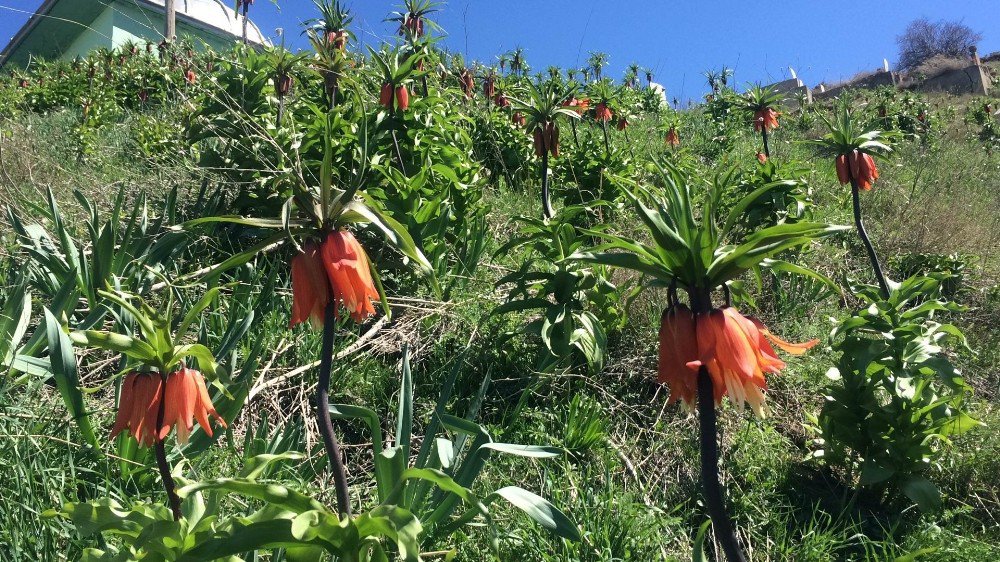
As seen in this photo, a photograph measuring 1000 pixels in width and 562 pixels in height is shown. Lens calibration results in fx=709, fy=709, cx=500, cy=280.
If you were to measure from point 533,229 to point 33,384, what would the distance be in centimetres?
213

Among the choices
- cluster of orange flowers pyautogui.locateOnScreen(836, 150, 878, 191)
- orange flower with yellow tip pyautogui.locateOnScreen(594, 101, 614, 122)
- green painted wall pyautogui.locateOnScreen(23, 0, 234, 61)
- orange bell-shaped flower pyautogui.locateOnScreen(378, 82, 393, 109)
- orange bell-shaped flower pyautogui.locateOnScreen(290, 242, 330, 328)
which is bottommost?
orange bell-shaped flower pyautogui.locateOnScreen(290, 242, 330, 328)

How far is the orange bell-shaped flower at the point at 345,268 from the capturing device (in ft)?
5.24

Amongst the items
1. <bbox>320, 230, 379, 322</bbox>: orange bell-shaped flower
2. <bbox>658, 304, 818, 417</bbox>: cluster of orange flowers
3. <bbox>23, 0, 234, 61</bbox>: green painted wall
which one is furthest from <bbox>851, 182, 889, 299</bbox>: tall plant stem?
<bbox>23, 0, 234, 61</bbox>: green painted wall

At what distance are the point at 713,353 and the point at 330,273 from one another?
0.85 meters

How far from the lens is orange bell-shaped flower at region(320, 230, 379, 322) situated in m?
1.60

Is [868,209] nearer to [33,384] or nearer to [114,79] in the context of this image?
[33,384]

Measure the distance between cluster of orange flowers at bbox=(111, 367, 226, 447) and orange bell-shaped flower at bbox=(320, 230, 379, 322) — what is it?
1.31 ft

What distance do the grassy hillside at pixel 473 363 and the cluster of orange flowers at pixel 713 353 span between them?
11 cm

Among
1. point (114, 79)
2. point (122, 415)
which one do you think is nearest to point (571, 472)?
point (122, 415)

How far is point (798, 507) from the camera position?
2.76 metres

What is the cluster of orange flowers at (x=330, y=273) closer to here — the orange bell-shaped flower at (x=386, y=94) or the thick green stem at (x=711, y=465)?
the thick green stem at (x=711, y=465)

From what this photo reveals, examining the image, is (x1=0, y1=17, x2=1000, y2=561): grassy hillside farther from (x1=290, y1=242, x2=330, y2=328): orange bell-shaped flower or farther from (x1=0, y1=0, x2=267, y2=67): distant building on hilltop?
(x1=0, y1=0, x2=267, y2=67): distant building on hilltop

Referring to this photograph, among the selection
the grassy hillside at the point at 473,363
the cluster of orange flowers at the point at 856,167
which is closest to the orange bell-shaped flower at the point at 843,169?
the cluster of orange flowers at the point at 856,167

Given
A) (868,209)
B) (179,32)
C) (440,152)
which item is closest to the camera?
(440,152)
